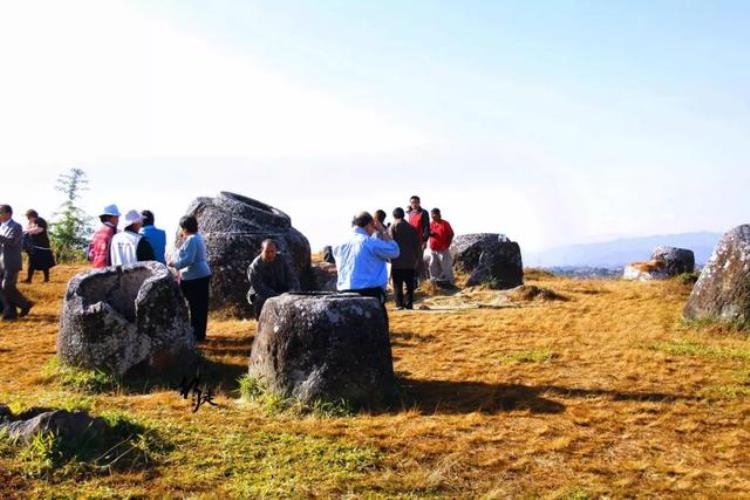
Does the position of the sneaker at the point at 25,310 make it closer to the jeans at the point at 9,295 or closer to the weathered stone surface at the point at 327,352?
the jeans at the point at 9,295

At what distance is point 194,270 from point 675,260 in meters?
16.7

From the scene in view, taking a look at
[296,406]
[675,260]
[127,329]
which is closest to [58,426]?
[296,406]

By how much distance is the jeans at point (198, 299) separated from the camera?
11812 millimetres

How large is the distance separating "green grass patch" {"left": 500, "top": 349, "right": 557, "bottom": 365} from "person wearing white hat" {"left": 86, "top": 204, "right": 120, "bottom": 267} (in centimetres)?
A: 613

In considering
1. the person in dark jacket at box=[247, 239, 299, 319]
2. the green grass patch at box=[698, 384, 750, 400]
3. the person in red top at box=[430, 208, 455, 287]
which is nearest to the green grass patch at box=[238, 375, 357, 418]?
the person in dark jacket at box=[247, 239, 299, 319]

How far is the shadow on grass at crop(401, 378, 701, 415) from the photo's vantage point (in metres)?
8.48

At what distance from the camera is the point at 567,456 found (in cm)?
690

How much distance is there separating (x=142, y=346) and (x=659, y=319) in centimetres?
942

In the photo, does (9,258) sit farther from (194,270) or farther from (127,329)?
(127,329)

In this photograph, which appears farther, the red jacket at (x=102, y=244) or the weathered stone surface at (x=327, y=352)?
the red jacket at (x=102, y=244)

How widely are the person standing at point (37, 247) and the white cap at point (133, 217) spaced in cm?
914

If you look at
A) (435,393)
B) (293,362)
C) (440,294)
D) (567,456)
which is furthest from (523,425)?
(440,294)

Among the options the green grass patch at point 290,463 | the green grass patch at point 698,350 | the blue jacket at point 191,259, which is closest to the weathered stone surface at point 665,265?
the green grass patch at point 698,350

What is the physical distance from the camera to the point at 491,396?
8945mm
